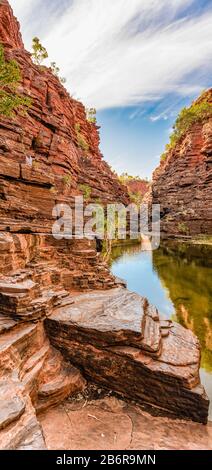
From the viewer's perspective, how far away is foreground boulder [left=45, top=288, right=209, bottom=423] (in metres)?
5.64

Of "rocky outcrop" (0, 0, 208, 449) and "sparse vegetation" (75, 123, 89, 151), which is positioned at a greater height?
"sparse vegetation" (75, 123, 89, 151)

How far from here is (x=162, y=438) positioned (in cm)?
488

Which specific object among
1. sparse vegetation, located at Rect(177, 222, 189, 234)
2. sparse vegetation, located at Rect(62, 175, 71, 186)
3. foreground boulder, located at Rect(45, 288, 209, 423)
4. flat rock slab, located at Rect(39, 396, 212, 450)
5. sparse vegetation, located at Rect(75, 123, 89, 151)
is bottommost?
flat rock slab, located at Rect(39, 396, 212, 450)

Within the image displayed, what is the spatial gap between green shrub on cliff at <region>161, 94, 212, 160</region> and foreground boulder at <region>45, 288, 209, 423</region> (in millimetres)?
47639

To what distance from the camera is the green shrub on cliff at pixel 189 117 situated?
Result: 43.9 meters

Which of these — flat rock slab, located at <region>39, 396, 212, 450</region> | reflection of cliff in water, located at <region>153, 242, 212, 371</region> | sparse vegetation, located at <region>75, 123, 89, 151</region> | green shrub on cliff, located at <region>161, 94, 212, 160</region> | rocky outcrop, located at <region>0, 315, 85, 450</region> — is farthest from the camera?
green shrub on cliff, located at <region>161, 94, 212, 160</region>

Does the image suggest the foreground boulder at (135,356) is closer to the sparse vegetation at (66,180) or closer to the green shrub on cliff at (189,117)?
the sparse vegetation at (66,180)

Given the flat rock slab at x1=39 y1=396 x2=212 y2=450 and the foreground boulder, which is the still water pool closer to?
the foreground boulder

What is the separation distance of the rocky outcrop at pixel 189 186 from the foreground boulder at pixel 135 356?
3518 centimetres

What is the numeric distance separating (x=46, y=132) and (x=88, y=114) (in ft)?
75.9

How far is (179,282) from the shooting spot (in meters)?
18.5

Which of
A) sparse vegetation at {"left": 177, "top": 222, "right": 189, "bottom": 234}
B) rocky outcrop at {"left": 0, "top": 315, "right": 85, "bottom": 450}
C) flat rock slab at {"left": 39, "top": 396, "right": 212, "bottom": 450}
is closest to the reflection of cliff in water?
flat rock slab at {"left": 39, "top": 396, "right": 212, "bottom": 450}

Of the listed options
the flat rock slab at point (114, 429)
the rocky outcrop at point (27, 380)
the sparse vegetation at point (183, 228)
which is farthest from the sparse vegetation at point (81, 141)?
the flat rock slab at point (114, 429)
